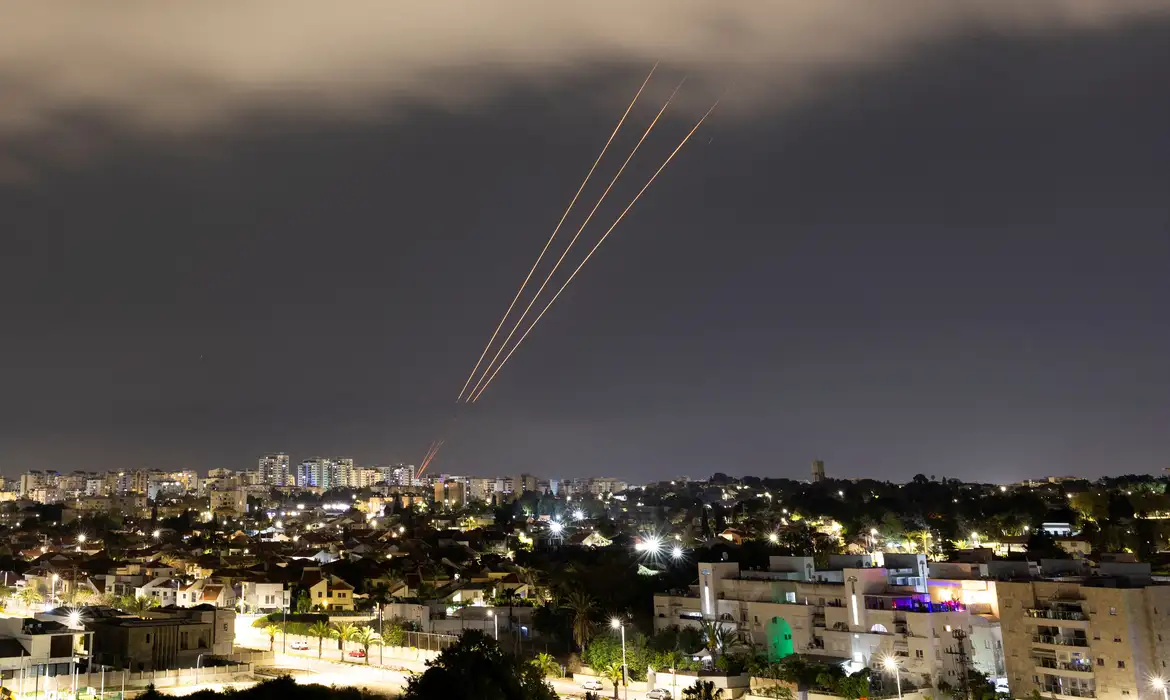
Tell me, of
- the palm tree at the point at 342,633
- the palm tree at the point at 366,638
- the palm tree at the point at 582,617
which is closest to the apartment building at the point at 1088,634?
the palm tree at the point at 582,617

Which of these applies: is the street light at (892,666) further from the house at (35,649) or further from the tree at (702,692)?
the house at (35,649)

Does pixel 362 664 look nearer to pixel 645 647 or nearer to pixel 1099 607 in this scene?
pixel 645 647

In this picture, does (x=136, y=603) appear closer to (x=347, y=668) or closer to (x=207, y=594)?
(x=207, y=594)

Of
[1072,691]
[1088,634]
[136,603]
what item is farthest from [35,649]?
[1088,634]

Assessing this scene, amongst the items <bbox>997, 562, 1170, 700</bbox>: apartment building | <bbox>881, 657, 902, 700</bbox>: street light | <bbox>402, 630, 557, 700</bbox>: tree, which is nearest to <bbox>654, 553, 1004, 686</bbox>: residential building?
<bbox>881, 657, 902, 700</bbox>: street light

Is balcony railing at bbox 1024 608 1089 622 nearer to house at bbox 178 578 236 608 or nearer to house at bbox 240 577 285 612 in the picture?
house at bbox 240 577 285 612

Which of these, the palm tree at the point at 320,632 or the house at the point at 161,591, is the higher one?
the house at the point at 161,591
